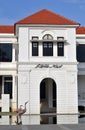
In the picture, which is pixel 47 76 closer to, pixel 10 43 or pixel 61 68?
pixel 61 68

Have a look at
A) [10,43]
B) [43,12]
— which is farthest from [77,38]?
[10,43]

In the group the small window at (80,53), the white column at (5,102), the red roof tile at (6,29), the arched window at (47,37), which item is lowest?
the white column at (5,102)

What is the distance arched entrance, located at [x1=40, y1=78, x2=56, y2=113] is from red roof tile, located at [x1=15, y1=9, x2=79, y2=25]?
5051mm

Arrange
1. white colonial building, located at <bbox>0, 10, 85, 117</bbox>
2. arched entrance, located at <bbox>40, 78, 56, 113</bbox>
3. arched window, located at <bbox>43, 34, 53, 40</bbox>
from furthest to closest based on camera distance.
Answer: arched entrance, located at <bbox>40, 78, 56, 113</bbox>, arched window, located at <bbox>43, 34, 53, 40</bbox>, white colonial building, located at <bbox>0, 10, 85, 117</bbox>

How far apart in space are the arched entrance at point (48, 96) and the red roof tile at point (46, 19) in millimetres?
5051

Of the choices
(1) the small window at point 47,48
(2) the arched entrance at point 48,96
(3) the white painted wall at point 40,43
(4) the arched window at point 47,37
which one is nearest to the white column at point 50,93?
(2) the arched entrance at point 48,96

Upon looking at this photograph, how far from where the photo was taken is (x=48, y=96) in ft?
106

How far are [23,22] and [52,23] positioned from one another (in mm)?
2312

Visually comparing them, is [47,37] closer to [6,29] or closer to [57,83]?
[57,83]

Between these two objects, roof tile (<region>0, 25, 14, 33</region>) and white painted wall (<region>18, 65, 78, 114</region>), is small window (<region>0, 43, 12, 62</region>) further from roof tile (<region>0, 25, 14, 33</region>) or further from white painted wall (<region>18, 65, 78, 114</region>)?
white painted wall (<region>18, 65, 78, 114</region>)

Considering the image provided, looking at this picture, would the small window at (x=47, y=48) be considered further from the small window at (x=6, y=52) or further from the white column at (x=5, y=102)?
the white column at (x=5, y=102)

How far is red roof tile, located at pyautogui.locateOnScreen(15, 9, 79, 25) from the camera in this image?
3056cm

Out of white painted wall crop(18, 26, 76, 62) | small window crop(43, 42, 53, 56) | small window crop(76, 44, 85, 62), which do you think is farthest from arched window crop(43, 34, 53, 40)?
small window crop(76, 44, 85, 62)

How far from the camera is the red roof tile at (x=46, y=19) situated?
100ft
